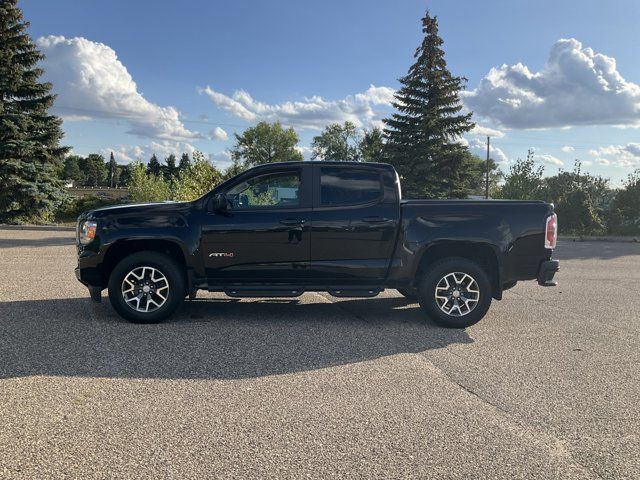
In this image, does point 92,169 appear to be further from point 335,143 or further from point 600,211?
point 600,211

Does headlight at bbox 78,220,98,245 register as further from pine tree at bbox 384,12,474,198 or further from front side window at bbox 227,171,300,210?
pine tree at bbox 384,12,474,198

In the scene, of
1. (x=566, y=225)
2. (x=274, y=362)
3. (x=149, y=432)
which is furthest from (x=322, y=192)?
(x=566, y=225)

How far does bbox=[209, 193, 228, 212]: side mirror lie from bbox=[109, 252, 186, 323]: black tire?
829 millimetres

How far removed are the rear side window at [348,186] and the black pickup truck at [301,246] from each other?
0.13 feet

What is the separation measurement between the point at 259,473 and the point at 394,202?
13.0ft

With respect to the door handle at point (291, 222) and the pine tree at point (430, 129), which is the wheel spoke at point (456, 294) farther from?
the pine tree at point (430, 129)

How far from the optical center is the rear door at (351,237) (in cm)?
594

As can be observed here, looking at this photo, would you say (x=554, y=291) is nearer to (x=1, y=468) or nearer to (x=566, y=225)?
(x=1, y=468)

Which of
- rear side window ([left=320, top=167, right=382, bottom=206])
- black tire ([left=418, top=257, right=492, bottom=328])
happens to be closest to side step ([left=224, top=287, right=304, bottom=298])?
rear side window ([left=320, top=167, right=382, bottom=206])

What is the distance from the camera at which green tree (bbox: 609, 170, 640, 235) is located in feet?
75.6

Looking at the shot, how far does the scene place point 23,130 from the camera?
22359 mm

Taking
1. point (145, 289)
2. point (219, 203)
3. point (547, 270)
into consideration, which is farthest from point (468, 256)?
point (145, 289)

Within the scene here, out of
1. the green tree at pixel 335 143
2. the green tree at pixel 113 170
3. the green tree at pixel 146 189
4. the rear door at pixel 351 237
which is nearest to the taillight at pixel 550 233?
the rear door at pixel 351 237

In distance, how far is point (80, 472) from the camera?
275cm
